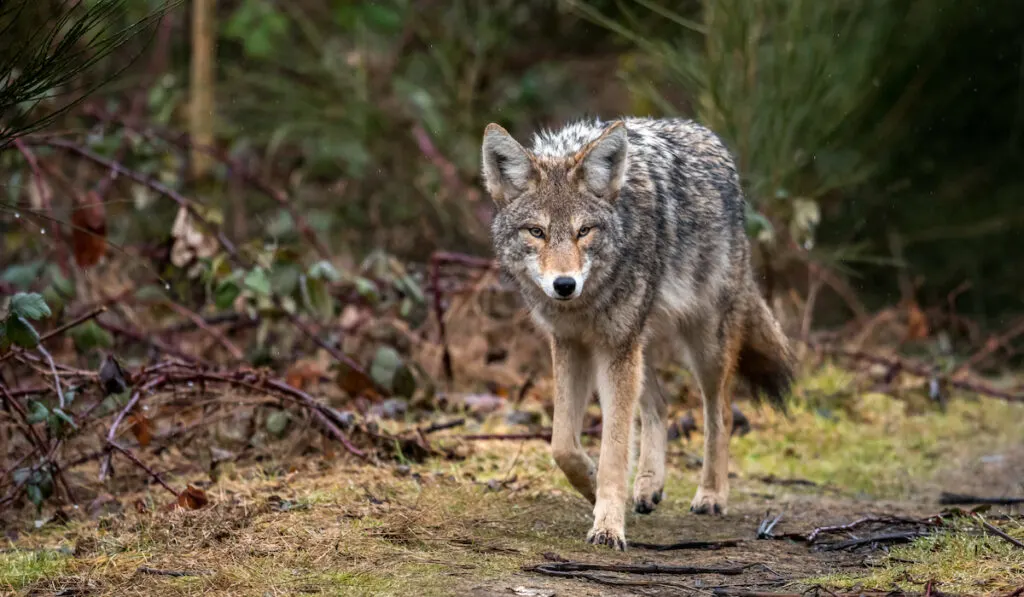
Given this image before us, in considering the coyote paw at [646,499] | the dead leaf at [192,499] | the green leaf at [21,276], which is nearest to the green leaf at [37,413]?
the dead leaf at [192,499]

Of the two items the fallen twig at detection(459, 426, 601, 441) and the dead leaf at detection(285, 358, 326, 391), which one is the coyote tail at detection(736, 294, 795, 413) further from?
the dead leaf at detection(285, 358, 326, 391)

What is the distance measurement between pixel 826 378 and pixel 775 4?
2844 millimetres

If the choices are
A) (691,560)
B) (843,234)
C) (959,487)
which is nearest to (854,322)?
(843,234)

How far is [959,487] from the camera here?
21.1ft

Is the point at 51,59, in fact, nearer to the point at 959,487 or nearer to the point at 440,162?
the point at 959,487

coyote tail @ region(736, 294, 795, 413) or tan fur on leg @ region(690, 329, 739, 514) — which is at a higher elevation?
coyote tail @ region(736, 294, 795, 413)

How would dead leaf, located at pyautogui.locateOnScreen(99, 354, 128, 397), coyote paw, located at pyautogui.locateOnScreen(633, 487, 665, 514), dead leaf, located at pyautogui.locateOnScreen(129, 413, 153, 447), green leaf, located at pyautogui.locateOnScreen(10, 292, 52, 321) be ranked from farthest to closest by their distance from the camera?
coyote paw, located at pyautogui.locateOnScreen(633, 487, 665, 514) < dead leaf, located at pyautogui.locateOnScreen(129, 413, 153, 447) < dead leaf, located at pyautogui.locateOnScreen(99, 354, 128, 397) < green leaf, located at pyautogui.locateOnScreen(10, 292, 52, 321)

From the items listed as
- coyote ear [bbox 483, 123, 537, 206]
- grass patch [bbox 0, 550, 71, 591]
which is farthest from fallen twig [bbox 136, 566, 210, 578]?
coyote ear [bbox 483, 123, 537, 206]

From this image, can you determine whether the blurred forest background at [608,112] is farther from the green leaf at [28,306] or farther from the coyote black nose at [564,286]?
the green leaf at [28,306]

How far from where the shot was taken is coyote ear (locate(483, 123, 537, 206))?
16.7 feet

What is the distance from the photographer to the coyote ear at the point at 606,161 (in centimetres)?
507

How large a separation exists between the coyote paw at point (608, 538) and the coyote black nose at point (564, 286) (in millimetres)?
1016

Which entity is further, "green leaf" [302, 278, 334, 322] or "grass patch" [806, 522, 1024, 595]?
"green leaf" [302, 278, 334, 322]

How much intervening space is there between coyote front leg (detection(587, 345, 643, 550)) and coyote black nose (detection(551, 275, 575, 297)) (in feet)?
1.90
